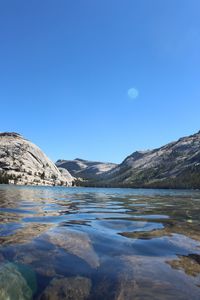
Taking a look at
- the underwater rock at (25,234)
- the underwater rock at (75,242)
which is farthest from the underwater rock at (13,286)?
the underwater rock at (25,234)

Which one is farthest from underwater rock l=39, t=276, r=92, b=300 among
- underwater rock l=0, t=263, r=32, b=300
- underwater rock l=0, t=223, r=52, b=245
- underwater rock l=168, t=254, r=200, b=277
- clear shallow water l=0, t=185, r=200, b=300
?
underwater rock l=0, t=223, r=52, b=245

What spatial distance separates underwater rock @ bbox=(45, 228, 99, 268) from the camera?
1124 centimetres

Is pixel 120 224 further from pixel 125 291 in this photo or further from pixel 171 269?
pixel 125 291

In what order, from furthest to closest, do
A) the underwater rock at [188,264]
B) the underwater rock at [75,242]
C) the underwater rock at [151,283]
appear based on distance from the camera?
the underwater rock at [75,242], the underwater rock at [188,264], the underwater rock at [151,283]

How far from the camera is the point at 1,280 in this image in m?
8.36

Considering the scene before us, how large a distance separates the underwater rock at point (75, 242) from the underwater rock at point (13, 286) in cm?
242

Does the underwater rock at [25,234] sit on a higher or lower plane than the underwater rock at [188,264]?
higher

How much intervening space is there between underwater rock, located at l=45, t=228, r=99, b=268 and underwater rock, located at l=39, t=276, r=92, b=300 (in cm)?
146

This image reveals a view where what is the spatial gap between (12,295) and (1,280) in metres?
0.73

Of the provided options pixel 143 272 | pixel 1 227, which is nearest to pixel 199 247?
pixel 143 272

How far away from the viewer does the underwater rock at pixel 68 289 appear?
7.84m

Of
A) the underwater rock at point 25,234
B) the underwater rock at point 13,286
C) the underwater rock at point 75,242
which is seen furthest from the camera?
the underwater rock at point 25,234

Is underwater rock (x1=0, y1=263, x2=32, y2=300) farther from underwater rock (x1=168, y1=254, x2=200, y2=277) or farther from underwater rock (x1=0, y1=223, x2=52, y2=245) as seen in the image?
underwater rock (x1=168, y1=254, x2=200, y2=277)

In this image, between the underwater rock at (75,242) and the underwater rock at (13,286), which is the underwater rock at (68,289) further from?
the underwater rock at (75,242)
